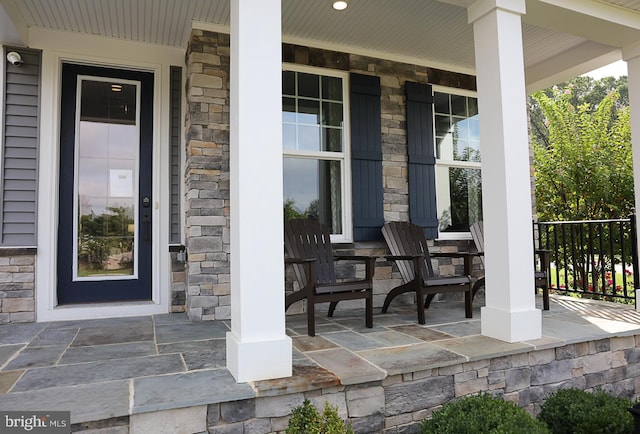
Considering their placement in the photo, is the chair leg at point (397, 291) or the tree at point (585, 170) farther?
the tree at point (585, 170)

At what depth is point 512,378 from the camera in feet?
8.29

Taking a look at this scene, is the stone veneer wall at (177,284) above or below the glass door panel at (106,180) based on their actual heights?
below

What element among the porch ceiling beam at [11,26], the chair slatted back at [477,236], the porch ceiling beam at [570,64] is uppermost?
the porch ceiling beam at [570,64]

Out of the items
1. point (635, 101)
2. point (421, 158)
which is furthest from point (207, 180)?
point (635, 101)

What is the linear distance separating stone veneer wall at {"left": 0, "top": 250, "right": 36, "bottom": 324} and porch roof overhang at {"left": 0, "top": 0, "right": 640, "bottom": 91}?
1.78 m

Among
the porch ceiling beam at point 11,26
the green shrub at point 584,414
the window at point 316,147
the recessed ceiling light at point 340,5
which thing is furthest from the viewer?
the window at point 316,147

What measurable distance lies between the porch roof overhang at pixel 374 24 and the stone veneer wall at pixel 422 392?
96.2 inches

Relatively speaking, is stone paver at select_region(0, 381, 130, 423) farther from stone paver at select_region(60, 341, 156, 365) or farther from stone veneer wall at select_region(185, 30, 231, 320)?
stone veneer wall at select_region(185, 30, 231, 320)

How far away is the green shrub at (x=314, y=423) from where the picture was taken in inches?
67.2

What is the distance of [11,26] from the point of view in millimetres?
3277

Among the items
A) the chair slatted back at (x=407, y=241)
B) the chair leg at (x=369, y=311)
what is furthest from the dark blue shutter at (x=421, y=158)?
the chair leg at (x=369, y=311)

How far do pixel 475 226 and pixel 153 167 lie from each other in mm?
3242

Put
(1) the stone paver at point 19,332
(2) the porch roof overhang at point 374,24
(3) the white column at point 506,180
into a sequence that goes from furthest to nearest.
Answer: (2) the porch roof overhang at point 374,24
(1) the stone paver at point 19,332
(3) the white column at point 506,180

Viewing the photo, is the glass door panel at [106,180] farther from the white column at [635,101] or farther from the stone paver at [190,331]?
the white column at [635,101]
